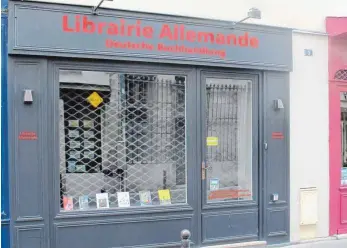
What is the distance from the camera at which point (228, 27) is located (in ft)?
20.9

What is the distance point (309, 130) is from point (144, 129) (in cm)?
281

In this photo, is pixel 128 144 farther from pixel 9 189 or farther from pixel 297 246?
pixel 297 246

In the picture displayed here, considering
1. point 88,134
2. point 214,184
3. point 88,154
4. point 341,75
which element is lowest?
point 214,184

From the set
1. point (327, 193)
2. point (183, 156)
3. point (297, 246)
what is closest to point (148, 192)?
point (183, 156)

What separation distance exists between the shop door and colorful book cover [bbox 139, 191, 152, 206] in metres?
0.80

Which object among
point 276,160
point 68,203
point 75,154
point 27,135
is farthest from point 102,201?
point 276,160

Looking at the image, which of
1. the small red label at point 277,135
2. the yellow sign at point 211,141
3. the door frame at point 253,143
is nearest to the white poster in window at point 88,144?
Result: the door frame at point 253,143

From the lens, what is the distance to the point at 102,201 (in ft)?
19.4

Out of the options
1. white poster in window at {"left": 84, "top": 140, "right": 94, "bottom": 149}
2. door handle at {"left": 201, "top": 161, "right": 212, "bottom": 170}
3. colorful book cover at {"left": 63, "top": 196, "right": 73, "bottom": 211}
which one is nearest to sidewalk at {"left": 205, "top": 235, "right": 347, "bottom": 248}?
door handle at {"left": 201, "top": 161, "right": 212, "bottom": 170}

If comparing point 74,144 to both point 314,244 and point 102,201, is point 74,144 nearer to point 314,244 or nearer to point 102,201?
point 102,201

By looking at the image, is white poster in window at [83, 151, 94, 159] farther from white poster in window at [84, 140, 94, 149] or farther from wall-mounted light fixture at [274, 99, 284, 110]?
wall-mounted light fixture at [274, 99, 284, 110]

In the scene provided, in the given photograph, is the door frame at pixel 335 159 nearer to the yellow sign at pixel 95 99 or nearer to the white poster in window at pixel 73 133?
the yellow sign at pixel 95 99

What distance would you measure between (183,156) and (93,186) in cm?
140

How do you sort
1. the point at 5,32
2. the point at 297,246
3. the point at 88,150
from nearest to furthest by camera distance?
the point at 5,32 < the point at 88,150 < the point at 297,246
